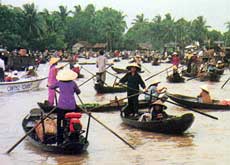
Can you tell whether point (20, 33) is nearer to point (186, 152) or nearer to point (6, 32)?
point (6, 32)

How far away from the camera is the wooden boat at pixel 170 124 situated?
11.5 metres

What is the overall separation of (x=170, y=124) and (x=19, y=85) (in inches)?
471

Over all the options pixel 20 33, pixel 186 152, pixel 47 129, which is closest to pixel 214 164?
pixel 186 152

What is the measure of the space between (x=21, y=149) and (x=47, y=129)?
76 cm

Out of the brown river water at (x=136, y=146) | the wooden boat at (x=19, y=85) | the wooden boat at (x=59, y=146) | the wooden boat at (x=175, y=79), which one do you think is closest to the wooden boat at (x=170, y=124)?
the brown river water at (x=136, y=146)

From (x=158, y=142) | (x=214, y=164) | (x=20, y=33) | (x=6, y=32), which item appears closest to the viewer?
(x=214, y=164)

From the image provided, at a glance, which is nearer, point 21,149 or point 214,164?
point 214,164

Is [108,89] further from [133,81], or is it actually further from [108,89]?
[133,81]

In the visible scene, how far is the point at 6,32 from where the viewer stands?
215 feet

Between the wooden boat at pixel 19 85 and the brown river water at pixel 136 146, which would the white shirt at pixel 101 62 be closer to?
the wooden boat at pixel 19 85

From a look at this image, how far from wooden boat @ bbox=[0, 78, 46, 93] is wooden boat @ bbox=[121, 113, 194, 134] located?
10115 mm

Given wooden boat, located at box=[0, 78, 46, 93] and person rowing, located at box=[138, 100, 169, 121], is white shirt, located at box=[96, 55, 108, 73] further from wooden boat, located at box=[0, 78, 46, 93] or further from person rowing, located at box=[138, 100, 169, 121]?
person rowing, located at box=[138, 100, 169, 121]

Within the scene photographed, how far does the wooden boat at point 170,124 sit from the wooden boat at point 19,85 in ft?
33.2

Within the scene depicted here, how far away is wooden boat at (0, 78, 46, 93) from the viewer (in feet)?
70.4
